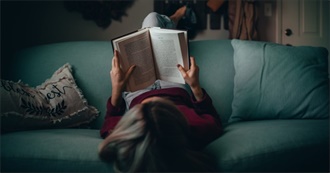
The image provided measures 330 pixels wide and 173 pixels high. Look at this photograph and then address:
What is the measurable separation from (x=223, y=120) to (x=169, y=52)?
0.49 metres

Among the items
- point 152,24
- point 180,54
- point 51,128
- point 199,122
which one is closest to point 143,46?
point 180,54

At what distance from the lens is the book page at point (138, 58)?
143 cm

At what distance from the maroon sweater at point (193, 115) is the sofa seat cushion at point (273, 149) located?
46mm

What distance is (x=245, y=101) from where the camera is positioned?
5.51 ft

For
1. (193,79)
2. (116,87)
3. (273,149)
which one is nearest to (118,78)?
(116,87)

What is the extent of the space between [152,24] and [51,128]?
633mm

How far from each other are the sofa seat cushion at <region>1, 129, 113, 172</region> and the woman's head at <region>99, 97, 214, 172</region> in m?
0.19

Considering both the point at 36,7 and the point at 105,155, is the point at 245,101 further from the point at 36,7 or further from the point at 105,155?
the point at 36,7

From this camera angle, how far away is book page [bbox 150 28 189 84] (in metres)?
1.43

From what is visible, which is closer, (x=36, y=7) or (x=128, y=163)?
(x=128, y=163)

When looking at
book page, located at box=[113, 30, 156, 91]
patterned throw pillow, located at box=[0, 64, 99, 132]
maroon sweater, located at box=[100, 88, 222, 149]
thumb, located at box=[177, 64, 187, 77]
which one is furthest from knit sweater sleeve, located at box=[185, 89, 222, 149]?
patterned throw pillow, located at box=[0, 64, 99, 132]

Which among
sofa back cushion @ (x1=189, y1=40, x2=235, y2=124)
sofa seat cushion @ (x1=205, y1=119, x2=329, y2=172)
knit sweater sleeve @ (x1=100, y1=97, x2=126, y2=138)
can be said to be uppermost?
sofa back cushion @ (x1=189, y1=40, x2=235, y2=124)

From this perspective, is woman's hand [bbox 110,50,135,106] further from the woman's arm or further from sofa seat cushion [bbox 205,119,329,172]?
sofa seat cushion [bbox 205,119,329,172]

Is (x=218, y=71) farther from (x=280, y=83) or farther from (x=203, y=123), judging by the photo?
(x=203, y=123)
